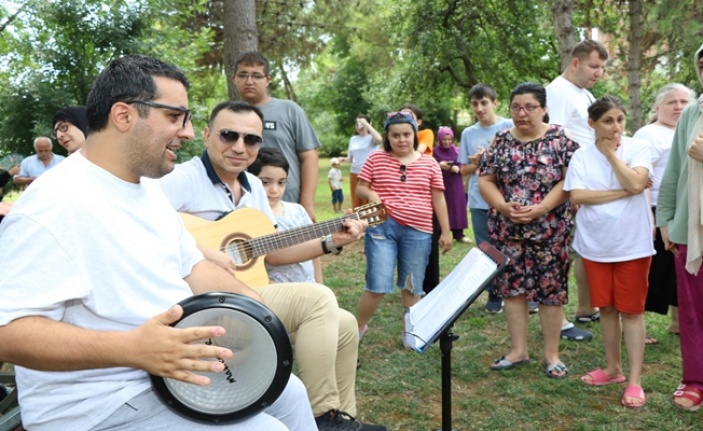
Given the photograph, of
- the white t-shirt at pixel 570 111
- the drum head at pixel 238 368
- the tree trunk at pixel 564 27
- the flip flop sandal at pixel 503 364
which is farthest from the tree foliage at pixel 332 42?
the drum head at pixel 238 368

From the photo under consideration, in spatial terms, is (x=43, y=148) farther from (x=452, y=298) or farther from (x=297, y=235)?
(x=452, y=298)

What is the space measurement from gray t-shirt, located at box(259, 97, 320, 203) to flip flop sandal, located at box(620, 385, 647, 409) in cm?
267

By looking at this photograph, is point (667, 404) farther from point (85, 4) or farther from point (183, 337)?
point (85, 4)

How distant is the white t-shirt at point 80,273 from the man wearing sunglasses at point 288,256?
1001 millimetres

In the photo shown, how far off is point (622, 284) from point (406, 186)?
1761 millimetres

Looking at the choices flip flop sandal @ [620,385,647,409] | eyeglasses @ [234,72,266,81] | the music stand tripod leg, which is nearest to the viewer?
the music stand tripod leg

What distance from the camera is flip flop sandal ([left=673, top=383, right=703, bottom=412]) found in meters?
3.56

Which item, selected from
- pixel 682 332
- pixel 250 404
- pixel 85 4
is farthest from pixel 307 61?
pixel 250 404

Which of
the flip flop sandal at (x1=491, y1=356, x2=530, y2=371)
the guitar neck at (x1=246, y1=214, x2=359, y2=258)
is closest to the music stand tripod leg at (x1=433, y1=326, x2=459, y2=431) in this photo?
the guitar neck at (x1=246, y1=214, x2=359, y2=258)

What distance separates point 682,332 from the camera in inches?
144

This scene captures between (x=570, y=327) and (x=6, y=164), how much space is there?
7404mm

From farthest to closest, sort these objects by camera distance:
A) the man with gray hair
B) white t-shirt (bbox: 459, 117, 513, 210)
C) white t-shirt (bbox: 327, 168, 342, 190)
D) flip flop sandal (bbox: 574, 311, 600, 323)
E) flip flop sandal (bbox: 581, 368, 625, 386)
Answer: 1. white t-shirt (bbox: 327, 168, 342, 190)
2. the man with gray hair
3. white t-shirt (bbox: 459, 117, 513, 210)
4. flip flop sandal (bbox: 574, 311, 600, 323)
5. flip flop sandal (bbox: 581, 368, 625, 386)

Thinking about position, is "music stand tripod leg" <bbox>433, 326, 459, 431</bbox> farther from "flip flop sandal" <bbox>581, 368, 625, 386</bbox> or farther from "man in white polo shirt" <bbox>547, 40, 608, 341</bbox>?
"man in white polo shirt" <bbox>547, 40, 608, 341</bbox>

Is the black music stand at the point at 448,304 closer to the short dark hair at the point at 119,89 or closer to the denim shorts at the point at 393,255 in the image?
the short dark hair at the point at 119,89
